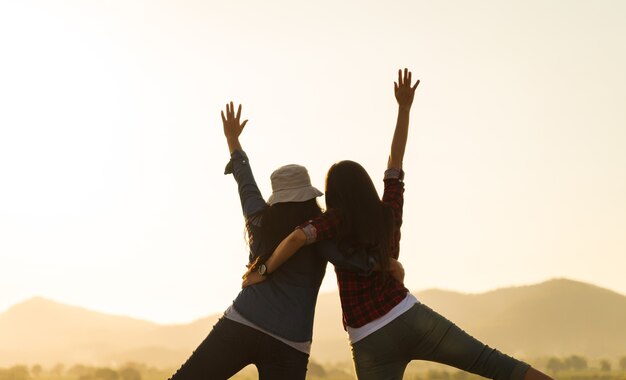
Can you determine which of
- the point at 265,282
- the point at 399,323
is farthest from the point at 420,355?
the point at 265,282

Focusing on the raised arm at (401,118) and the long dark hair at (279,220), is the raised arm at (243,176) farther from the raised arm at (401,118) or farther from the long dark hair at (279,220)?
the raised arm at (401,118)

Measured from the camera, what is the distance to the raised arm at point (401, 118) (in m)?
8.03

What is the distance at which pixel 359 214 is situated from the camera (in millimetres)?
6996

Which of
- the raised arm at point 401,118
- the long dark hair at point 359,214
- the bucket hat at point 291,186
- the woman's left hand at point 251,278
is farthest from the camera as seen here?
the raised arm at point 401,118

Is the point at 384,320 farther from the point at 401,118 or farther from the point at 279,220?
the point at 401,118

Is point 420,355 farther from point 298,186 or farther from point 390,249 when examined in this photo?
point 298,186

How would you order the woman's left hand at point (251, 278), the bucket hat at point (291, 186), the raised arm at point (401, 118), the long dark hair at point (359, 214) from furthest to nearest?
the raised arm at point (401, 118)
the bucket hat at point (291, 186)
the woman's left hand at point (251, 278)
the long dark hair at point (359, 214)

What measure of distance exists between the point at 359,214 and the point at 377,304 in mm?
660

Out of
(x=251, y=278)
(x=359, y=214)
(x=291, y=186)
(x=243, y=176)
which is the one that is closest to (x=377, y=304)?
(x=359, y=214)

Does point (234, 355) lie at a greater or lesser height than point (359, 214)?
lesser

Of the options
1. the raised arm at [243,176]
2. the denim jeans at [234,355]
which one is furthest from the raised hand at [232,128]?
the denim jeans at [234,355]

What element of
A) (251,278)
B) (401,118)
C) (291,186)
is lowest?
(251,278)

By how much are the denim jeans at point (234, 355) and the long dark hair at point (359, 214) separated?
0.86 m

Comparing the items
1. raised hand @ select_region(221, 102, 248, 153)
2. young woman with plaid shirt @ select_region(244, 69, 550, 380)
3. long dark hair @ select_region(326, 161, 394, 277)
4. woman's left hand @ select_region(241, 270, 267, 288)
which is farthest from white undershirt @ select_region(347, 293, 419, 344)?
raised hand @ select_region(221, 102, 248, 153)
